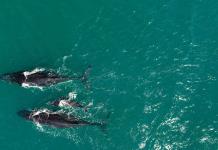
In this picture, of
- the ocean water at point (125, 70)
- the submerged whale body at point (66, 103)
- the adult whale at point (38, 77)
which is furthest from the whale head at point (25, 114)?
the submerged whale body at point (66, 103)

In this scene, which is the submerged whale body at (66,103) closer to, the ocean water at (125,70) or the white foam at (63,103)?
the white foam at (63,103)

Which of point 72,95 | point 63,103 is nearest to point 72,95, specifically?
point 72,95

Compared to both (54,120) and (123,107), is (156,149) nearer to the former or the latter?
(123,107)

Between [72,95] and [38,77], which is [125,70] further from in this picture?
[38,77]

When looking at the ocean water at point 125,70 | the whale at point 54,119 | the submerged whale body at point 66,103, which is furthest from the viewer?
Answer: the submerged whale body at point 66,103

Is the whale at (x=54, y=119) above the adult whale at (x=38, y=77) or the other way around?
the other way around

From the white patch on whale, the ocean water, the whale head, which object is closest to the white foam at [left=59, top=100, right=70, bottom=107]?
the white patch on whale

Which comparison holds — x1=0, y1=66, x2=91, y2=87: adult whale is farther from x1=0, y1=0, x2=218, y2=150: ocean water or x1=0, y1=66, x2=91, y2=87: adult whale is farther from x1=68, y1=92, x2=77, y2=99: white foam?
x1=68, y1=92, x2=77, y2=99: white foam
